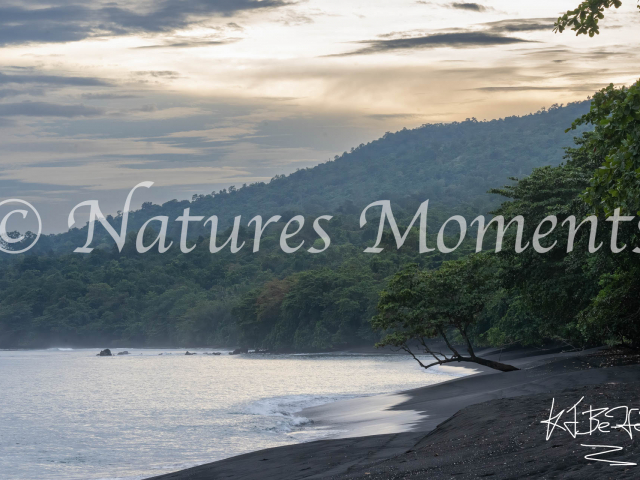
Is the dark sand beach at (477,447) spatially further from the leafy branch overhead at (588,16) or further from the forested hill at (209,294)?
the forested hill at (209,294)

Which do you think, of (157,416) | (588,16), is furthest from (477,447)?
(157,416)

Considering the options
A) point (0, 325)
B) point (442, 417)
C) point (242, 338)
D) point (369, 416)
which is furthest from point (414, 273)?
point (0, 325)

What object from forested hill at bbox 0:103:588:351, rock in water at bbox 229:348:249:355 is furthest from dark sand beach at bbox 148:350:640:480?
rock in water at bbox 229:348:249:355

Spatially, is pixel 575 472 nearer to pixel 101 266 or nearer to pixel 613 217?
pixel 613 217

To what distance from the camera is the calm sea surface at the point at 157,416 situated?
23.0 meters

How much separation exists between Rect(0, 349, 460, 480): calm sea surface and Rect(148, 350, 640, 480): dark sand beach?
437 centimetres

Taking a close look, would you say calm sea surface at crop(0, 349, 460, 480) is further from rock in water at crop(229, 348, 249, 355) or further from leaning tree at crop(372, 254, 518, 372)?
rock in water at crop(229, 348, 249, 355)

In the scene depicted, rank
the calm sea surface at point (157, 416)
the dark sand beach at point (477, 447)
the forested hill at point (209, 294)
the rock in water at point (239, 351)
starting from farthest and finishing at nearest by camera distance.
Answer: the rock in water at point (239, 351), the forested hill at point (209, 294), the calm sea surface at point (157, 416), the dark sand beach at point (477, 447)

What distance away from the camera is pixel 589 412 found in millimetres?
12609

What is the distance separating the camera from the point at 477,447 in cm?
1207

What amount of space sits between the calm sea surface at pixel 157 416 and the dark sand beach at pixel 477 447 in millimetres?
4365
